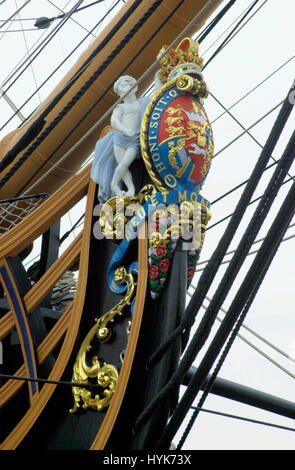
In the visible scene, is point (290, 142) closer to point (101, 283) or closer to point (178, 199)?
point (178, 199)

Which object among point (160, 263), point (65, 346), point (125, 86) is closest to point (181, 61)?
point (125, 86)

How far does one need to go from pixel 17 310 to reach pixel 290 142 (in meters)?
1.23

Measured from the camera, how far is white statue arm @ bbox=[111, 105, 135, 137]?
3050mm

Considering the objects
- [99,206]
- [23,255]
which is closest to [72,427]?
[99,206]

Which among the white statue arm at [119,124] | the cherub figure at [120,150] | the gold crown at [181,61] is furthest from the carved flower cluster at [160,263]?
the gold crown at [181,61]

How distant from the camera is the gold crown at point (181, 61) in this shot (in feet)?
9.91

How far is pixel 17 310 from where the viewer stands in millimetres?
3191

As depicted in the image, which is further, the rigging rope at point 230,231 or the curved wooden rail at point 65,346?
the curved wooden rail at point 65,346

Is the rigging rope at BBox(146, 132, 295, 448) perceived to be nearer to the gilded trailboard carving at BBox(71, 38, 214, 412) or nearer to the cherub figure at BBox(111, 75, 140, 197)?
the gilded trailboard carving at BBox(71, 38, 214, 412)

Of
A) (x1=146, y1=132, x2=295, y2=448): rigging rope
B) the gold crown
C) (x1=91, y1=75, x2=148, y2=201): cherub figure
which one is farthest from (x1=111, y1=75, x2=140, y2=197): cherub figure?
(x1=146, y1=132, x2=295, y2=448): rigging rope

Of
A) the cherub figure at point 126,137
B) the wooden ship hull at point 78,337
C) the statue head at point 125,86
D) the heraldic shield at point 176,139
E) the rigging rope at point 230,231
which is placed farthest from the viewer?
the statue head at point 125,86

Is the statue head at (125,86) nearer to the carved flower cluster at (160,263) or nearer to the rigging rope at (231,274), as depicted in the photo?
the carved flower cluster at (160,263)

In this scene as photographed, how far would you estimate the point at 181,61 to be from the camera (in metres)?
3.04

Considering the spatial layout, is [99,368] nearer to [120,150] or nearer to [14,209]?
[120,150]
